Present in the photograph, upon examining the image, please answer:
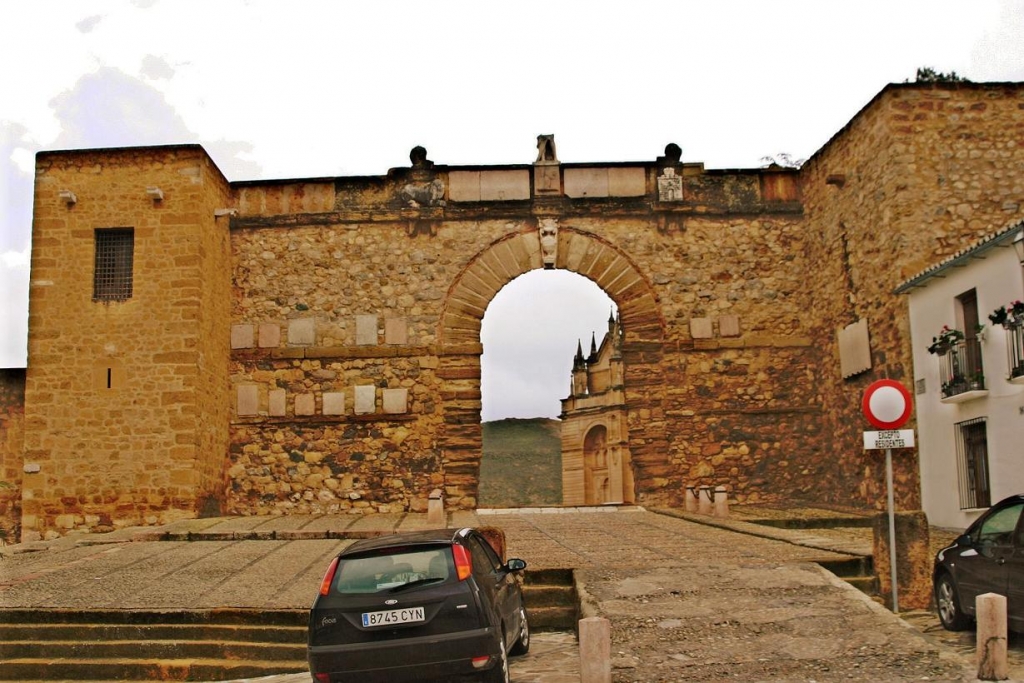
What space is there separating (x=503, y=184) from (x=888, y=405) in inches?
418

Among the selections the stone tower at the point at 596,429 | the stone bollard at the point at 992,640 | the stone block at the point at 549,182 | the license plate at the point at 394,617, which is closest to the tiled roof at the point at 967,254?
the stone block at the point at 549,182

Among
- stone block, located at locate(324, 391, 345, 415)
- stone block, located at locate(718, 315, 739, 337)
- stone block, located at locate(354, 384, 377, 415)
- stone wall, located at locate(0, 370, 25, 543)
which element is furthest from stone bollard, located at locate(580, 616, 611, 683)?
stone wall, located at locate(0, 370, 25, 543)

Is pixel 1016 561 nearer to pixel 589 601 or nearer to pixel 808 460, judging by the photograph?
pixel 589 601

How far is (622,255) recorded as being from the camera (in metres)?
19.2

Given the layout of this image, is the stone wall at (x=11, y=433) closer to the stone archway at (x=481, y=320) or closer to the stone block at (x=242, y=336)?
the stone block at (x=242, y=336)

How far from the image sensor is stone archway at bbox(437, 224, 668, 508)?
61.1ft

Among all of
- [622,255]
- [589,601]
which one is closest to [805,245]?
[622,255]

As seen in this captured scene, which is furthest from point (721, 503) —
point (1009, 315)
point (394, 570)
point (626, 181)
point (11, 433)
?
point (11, 433)

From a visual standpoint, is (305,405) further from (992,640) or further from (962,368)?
(992,640)

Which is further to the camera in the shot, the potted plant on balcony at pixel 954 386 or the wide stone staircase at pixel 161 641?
the potted plant on balcony at pixel 954 386

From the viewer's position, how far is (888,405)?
998 centimetres

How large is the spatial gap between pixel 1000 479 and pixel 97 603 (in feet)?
34.7

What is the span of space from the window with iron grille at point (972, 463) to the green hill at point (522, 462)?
24.4m

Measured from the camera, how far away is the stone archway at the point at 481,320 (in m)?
18.6
